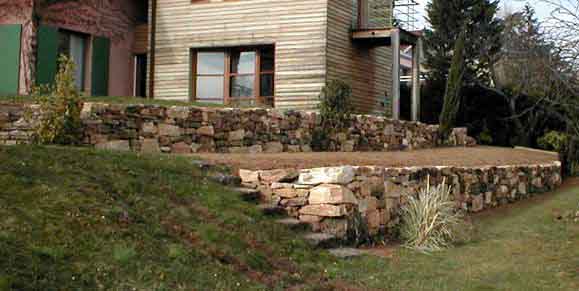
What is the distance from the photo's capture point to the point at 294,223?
8672 mm

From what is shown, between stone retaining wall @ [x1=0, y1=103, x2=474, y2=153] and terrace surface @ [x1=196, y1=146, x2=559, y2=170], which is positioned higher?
stone retaining wall @ [x1=0, y1=103, x2=474, y2=153]

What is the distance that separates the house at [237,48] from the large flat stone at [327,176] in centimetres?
895

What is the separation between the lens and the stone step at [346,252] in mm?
8156

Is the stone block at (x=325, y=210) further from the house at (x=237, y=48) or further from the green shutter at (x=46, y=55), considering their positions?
the green shutter at (x=46, y=55)

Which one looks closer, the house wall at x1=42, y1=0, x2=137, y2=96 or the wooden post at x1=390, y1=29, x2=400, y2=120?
the wooden post at x1=390, y1=29, x2=400, y2=120

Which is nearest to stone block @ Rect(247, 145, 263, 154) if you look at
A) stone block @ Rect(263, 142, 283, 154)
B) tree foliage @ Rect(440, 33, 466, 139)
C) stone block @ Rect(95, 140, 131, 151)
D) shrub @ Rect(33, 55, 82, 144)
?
stone block @ Rect(263, 142, 283, 154)

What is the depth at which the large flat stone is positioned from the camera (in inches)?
362

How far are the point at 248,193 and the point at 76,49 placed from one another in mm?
12770

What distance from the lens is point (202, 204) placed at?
25.8ft

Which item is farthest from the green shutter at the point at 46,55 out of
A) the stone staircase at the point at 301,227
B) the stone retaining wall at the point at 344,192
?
the stone staircase at the point at 301,227

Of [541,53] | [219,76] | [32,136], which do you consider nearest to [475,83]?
[219,76]

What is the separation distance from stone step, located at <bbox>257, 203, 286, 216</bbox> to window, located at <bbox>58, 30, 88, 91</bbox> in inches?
473

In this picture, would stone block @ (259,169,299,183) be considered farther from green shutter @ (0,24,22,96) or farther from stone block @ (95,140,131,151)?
green shutter @ (0,24,22,96)

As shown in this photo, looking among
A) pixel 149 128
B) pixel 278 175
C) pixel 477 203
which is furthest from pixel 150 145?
pixel 477 203
